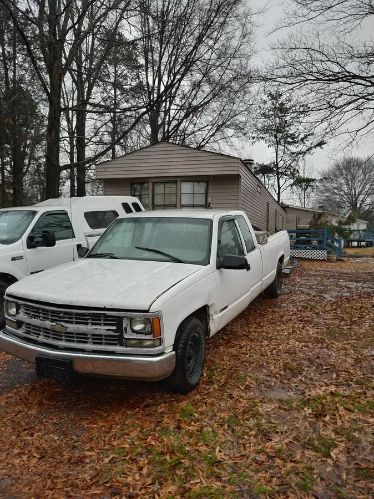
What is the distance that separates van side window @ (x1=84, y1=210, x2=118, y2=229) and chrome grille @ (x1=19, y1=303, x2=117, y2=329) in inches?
171

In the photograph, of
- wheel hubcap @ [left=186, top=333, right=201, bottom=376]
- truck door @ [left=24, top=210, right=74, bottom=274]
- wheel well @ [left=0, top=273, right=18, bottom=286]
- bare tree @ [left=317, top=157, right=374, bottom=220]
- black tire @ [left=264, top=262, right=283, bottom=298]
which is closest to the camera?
wheel hubcap @ [left=186, top=333, right=201, bottom=376]

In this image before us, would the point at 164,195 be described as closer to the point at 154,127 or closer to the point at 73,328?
the point at 154,127

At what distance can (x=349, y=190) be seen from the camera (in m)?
53.9

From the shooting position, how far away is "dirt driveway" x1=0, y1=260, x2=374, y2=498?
8.27 ft

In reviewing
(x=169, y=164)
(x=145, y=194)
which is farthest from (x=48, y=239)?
(x=145, y=194)

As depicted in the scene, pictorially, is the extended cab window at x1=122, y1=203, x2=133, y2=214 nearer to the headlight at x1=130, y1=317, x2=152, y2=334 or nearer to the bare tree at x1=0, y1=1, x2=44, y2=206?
the headlight at x1=130, y1=317, x2=152, y2=334

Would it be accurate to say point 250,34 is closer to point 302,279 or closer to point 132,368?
point 302,279

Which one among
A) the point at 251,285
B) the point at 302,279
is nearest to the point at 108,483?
the point at 251,285

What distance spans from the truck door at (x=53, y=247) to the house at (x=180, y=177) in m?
6.94

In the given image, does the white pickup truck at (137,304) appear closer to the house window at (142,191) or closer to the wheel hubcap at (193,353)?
the wheel hubcap at (193,353)

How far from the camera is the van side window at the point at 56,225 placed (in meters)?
6.49

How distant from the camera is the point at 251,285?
17.7 ft

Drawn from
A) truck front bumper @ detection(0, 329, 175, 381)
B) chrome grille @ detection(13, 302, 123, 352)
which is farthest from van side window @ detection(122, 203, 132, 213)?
truck front bumper @ detection(0, 329, 175, 381)

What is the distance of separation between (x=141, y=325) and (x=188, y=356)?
774 mm
